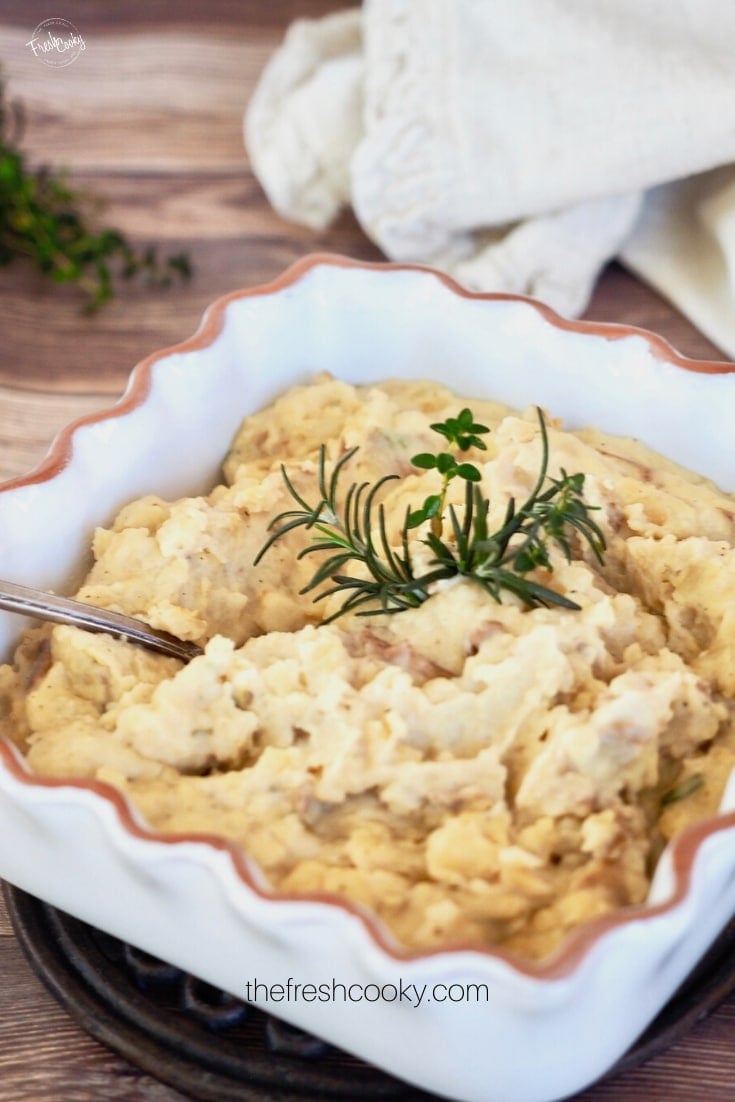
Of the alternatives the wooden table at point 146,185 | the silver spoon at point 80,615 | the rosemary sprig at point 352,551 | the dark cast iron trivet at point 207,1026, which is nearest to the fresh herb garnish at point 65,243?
the wooden table at point 146,185

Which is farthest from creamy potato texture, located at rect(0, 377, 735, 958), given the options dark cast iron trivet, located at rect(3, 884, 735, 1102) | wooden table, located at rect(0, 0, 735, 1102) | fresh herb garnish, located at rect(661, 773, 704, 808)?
wooden table, located at rect(0, 0, 735, 1102)

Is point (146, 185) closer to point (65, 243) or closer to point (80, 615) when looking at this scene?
point (65, 243)

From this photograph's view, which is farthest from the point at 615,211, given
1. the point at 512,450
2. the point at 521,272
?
the point at 512,450

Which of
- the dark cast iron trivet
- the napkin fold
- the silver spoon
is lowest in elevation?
the dark cast iron trivet

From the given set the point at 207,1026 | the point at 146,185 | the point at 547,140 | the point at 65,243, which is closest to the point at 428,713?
the point at 207,1026

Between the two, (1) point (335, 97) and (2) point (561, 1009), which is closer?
(2) point (561, 1009)

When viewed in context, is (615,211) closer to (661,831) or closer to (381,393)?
(381,393)

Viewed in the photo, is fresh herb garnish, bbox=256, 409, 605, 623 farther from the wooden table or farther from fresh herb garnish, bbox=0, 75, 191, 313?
fresh herb garnish, bbox=0, 75, 191, 313
